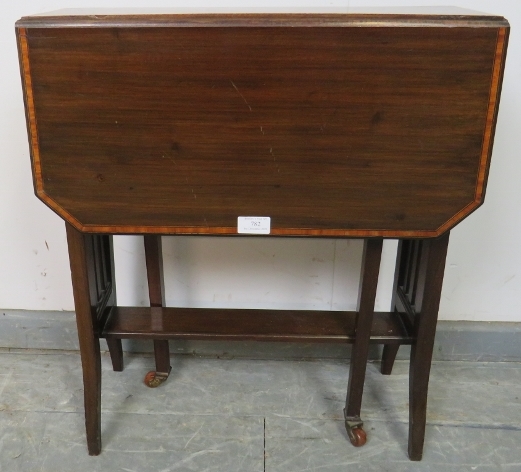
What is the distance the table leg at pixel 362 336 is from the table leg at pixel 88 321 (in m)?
0.73

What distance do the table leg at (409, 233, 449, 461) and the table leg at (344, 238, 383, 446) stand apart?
0.42 feet

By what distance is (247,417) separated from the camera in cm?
185

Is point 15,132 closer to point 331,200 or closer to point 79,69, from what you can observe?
point 79,69

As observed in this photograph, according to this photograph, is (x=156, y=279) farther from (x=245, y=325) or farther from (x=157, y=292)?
(x=245, y=325)

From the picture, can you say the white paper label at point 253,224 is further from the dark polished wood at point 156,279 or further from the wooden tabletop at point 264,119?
the dark polished wood at point 156,279

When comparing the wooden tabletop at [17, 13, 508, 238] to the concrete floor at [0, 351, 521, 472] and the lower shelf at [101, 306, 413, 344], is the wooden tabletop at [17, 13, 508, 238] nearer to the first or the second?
the lower shelf at [101, 306, 413, 344]

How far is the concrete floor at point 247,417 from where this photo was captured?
5.52ft

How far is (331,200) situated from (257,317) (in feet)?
1.91

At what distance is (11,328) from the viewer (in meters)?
2.17

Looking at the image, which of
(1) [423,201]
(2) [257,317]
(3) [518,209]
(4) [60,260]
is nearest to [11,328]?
(4) [60,260]

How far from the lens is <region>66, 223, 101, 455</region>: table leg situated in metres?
1.49

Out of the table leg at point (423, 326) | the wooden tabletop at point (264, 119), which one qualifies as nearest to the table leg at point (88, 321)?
the wooden tabletop at point (264, 119)

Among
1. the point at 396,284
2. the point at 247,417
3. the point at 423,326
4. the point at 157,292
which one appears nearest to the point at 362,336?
the point at 423,326

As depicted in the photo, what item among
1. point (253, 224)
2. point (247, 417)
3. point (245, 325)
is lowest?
point (247, 417)
